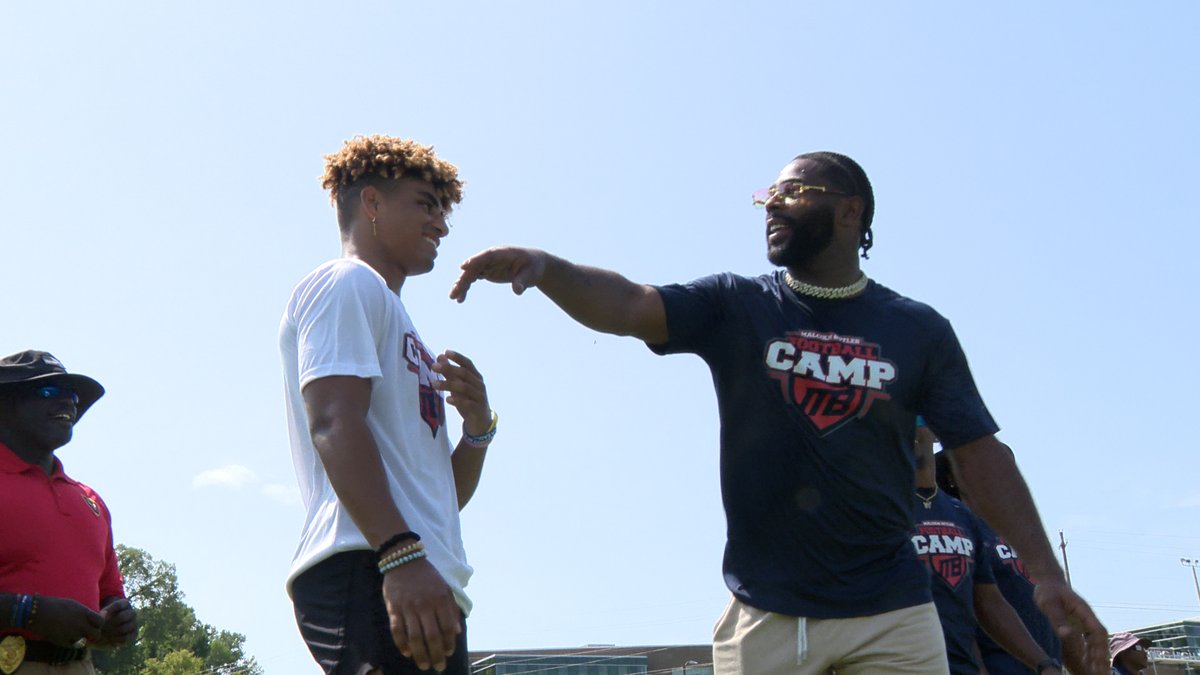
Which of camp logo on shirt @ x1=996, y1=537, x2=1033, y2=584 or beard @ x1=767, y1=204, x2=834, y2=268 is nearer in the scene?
beard @ x1=767, y1=204, x2=834, y2=268

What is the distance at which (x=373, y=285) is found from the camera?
151 inches

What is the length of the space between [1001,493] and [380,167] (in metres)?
2.42

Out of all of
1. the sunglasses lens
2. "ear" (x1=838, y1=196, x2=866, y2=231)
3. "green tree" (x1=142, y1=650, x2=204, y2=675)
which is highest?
"green tree" (x1=142, y1=650, x2=204, y2=675)

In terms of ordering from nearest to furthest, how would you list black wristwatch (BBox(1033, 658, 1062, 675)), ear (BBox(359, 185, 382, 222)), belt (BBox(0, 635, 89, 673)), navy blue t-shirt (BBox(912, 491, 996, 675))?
ear (BBox(359, 185, 382, 222)) → belt (BBox(0, 635, 89, 673)) → navy blue t-shirt (BBox(912, 491, 996, 675)) → black wristwatch (BBox(1033, 658, 1062, 675))

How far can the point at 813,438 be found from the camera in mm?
4246

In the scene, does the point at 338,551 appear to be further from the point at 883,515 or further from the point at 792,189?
the point at 792,189

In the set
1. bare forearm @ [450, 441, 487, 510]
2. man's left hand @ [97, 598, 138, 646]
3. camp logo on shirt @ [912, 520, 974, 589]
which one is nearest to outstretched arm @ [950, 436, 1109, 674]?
bare forearm @ [450, 441, 487, 510]

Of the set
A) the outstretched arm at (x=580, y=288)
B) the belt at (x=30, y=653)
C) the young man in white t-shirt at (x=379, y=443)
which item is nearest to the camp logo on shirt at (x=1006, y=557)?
the outstretched arm at (x=580, y=288)

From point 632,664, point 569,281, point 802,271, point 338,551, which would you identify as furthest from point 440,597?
point 632,664

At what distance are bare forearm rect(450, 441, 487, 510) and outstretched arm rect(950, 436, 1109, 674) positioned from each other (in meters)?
1.71

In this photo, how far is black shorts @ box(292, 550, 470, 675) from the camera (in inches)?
134

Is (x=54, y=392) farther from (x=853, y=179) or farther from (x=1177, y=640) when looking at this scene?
(x=1177, y=640)

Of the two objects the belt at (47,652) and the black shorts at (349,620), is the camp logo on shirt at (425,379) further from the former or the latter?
the belt at (47,652)

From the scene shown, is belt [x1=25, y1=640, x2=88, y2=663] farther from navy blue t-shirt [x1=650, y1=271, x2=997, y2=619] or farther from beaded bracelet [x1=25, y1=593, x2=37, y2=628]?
navy blue t-shirt [x1=650, y1=271, x2=997, y2=619]
